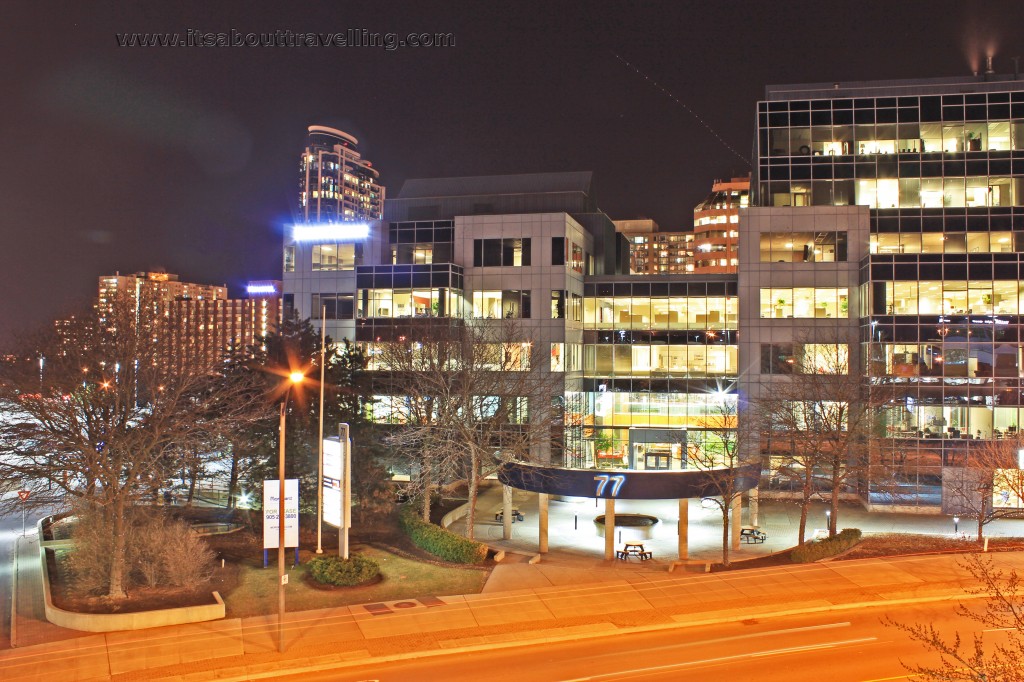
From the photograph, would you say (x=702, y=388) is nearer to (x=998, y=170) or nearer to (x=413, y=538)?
(x=998, y=170)

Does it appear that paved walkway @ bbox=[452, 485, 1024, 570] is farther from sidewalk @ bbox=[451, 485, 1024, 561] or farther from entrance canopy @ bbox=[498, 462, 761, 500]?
entrance canopy @ bbox=[498, 462, 761, 500]

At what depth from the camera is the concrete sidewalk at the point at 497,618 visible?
67.1 feet

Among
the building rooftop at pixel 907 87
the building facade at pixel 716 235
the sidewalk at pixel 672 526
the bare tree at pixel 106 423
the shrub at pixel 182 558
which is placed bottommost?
the sidewalk at pixel 672 526

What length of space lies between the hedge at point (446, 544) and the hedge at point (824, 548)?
1310 cm

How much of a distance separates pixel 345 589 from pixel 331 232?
125ft

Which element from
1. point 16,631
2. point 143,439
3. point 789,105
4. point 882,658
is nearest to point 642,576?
point 882,658

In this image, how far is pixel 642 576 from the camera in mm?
29469

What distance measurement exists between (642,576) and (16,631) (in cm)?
2126

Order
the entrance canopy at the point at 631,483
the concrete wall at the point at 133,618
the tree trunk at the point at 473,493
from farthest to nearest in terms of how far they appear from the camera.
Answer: the tree trunk at the point at 473,493
the entrance canopy at the point at 631,483
the concrete wall at the point at 133,618

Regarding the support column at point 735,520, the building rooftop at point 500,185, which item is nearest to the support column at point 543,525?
the support column at point 735,520

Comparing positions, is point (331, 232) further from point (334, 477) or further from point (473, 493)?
point (334, 477)

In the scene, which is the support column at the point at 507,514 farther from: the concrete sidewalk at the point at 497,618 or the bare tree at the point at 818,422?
the bare tree at the point at 818,422

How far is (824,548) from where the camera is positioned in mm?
32000

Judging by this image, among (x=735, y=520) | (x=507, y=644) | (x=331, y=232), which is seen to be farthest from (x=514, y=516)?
(x=331, y=232)
